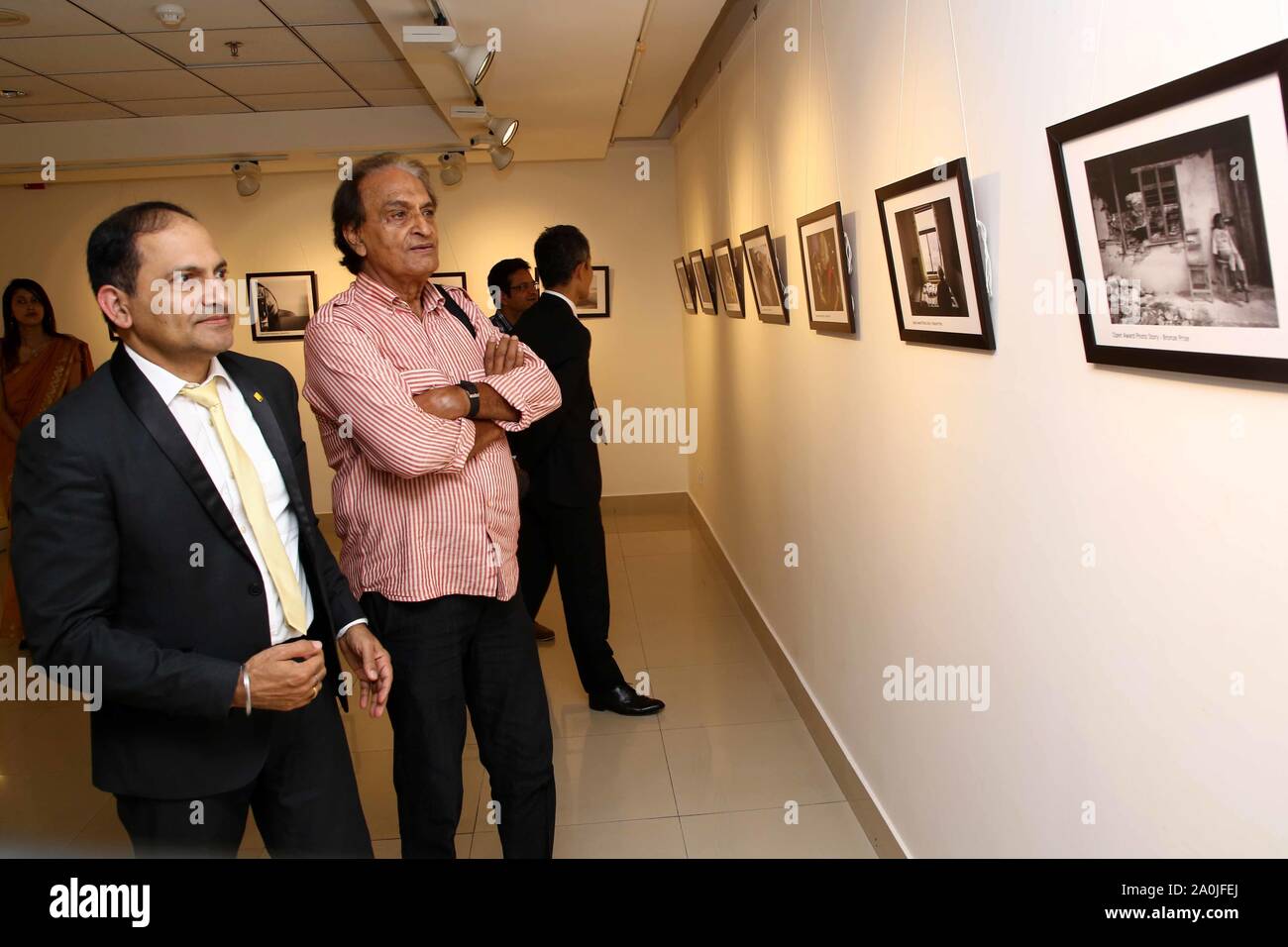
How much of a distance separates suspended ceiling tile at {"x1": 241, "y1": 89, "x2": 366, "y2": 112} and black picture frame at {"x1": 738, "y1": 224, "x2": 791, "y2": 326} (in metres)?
3.66

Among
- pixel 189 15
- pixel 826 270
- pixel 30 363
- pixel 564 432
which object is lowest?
pixel 564 432

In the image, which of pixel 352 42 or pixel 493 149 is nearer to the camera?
pixel 352 42

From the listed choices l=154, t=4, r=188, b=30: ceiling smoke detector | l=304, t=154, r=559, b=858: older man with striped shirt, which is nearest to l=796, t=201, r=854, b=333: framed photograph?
l=304, t=154, r=559, b=858: older man with striped shirt

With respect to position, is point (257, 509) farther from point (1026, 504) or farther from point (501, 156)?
point (501, 156)

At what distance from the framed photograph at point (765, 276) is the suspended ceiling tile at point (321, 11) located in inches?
89.1

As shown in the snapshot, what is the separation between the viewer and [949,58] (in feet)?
7.66

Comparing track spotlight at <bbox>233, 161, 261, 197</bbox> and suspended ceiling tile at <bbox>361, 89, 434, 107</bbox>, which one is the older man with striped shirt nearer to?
suspended ceiling tile at <bbox>361, 89, 434, 107</bbox>

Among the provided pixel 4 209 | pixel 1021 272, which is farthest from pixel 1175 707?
pixel 4 209

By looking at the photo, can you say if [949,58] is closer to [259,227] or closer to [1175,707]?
[1175,707]

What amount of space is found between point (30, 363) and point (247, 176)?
104 inches

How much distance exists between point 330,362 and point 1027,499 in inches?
64.9

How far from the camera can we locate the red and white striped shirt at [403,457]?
231cm

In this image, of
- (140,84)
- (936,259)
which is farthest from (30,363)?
(936,259)

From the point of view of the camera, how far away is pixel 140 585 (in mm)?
1780
